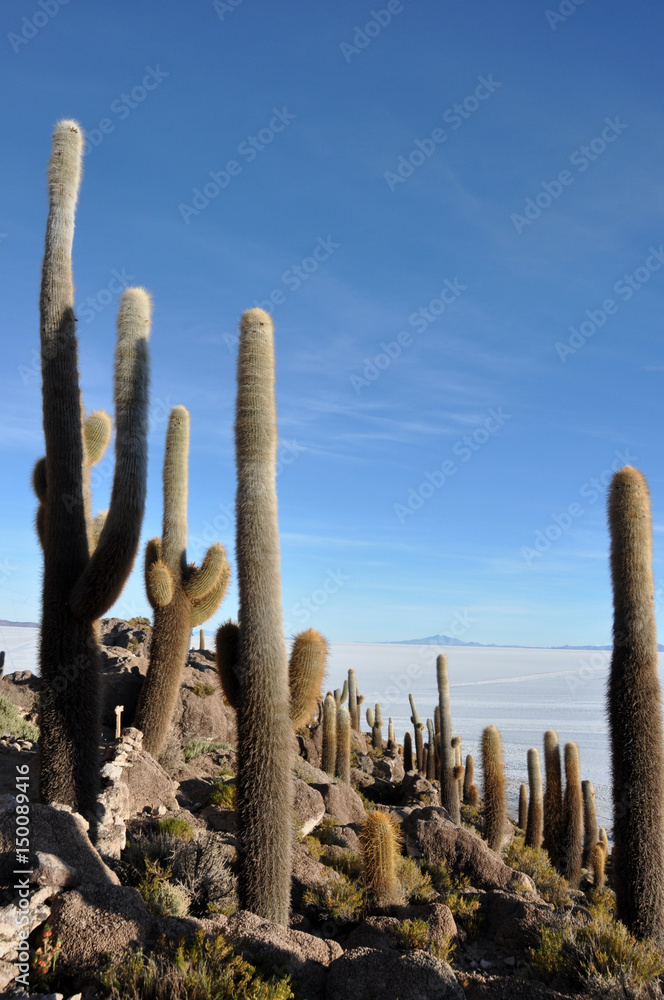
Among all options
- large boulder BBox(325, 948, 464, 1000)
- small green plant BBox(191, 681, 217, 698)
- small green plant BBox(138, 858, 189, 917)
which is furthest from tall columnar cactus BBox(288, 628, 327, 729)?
small green plant BBox(191, 681, 217, 698)

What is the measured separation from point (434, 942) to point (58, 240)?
10.4 m

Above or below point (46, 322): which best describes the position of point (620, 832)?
below

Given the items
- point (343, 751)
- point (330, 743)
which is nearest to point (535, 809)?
point (343, 751)

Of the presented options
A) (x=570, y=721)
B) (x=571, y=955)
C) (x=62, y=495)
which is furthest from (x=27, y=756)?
(x=570, y=721)

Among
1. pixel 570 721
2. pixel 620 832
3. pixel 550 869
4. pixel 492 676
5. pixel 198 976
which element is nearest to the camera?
pixel 198 976

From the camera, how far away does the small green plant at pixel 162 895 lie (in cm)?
745

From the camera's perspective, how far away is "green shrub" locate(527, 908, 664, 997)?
6504 millimetres

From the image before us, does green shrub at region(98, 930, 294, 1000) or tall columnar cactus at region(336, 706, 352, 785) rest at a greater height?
green shrub at region(98, 930, 294, 1000)

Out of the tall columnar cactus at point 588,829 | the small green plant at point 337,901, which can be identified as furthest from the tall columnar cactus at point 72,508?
the tall columnar cactus at point 588,829

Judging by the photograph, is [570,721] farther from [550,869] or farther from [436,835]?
[436,835]

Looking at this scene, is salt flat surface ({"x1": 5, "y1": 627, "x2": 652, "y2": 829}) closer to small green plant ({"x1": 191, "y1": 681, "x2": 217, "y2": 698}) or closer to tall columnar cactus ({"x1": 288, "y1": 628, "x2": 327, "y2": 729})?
small green plant ({"x1": 191, "y1": 681, "x2": 217, "y2": 698})

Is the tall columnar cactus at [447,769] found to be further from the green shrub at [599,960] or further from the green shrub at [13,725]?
the green shrub at [599,960]

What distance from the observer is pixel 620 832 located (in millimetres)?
9375

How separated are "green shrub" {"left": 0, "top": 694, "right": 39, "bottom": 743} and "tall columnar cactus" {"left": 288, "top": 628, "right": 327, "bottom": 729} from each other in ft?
28.8
